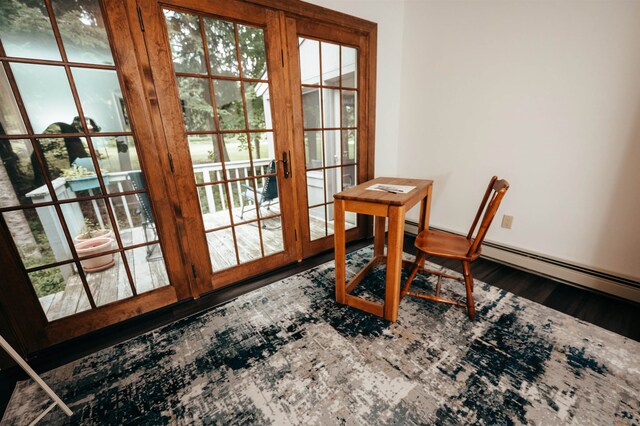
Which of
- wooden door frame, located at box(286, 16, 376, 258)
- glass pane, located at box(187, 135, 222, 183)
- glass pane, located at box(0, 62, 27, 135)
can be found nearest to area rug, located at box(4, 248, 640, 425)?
wooden door frame, located at box(286, 16, 376, 258)

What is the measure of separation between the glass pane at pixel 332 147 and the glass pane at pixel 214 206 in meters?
1.08

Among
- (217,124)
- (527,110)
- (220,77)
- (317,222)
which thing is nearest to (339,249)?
(317,222)

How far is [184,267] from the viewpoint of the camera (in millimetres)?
1926

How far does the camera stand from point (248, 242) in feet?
7.77

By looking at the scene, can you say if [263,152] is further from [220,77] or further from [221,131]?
[220,77]

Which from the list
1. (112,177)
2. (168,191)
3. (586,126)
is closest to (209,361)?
(168,191)

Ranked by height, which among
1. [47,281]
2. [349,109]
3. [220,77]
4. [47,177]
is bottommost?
[47,281]

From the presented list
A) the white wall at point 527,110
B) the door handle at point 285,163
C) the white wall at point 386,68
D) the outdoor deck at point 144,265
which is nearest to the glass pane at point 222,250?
the outdoor deck at point 144,265

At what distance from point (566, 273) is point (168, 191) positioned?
3.11 meters

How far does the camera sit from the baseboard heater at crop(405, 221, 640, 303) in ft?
5.71

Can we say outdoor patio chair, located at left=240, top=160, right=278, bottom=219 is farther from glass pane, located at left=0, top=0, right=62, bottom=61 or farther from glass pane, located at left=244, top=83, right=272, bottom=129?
glass pane, located at left=0, top=0, right=62, bottom=61

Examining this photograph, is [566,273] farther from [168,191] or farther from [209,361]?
[168,191]

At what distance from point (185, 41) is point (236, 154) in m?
0.80

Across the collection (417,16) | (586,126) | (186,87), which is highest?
(417,16)
